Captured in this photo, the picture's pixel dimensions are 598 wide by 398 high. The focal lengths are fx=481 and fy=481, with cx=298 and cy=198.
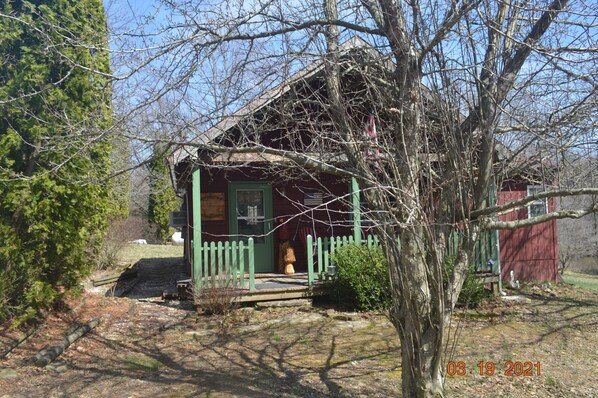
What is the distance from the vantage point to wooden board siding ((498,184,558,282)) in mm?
12344

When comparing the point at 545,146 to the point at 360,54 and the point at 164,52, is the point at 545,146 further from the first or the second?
the point at 164,52

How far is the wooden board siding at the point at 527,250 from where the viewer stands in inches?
486

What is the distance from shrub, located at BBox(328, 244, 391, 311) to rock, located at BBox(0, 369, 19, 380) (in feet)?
17.7

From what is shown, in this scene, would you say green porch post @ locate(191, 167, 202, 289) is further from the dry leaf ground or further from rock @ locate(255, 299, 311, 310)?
rock @ locate(255, 299, 311, 310)

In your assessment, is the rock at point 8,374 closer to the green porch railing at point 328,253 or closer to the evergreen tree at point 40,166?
the evergreen tree at point 40,166

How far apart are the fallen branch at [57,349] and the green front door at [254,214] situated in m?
4.50

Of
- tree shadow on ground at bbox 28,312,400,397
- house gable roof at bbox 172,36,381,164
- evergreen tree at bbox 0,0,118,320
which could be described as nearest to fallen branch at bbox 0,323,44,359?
evergreen tree at bbox 0,0,118,320

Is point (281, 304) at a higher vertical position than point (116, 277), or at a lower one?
lower

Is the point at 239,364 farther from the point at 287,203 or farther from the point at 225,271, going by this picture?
the point at 287,203

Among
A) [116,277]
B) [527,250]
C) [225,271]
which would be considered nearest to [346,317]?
[225,271]

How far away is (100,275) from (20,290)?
646cm

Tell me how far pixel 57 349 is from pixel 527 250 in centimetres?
1108

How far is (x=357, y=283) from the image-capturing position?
879 cm

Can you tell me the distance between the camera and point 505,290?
11.3m
